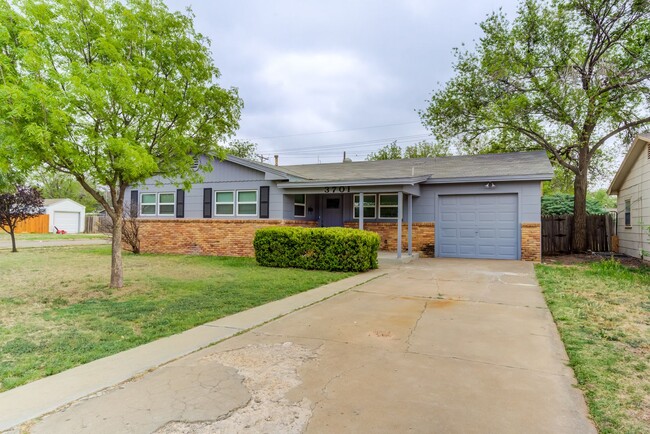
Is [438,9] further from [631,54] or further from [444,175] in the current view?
[631,54]

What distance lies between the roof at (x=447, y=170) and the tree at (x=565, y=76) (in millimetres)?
1790

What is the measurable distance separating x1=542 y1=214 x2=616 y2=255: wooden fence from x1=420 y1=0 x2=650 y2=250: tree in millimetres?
567

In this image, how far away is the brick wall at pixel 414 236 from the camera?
14.7 meters

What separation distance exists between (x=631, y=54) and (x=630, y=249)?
734 cm

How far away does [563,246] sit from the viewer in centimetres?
1623

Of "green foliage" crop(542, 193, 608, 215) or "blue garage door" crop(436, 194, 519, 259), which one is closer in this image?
"blue garage door" crop(436, 194, 519, 259)

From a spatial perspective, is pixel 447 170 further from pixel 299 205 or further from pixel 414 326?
pixel 414 326

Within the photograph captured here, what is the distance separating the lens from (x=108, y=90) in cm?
632

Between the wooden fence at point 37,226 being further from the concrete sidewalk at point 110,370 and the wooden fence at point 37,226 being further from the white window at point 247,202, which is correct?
the concrete sidewalk at point 110,370

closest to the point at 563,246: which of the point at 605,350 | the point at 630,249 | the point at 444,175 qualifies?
the point at 630,249

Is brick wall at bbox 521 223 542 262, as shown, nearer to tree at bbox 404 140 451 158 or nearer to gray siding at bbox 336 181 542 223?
gray siding at bbox 336 181 542 223

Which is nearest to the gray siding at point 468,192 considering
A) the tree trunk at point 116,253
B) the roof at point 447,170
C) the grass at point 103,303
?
the roof at point 447,170

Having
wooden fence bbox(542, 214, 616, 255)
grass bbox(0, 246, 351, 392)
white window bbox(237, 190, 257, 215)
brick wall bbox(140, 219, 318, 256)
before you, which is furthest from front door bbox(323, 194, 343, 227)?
wooden fence bbox(542, 214, 616, 255)

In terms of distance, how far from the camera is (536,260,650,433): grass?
115 inches
